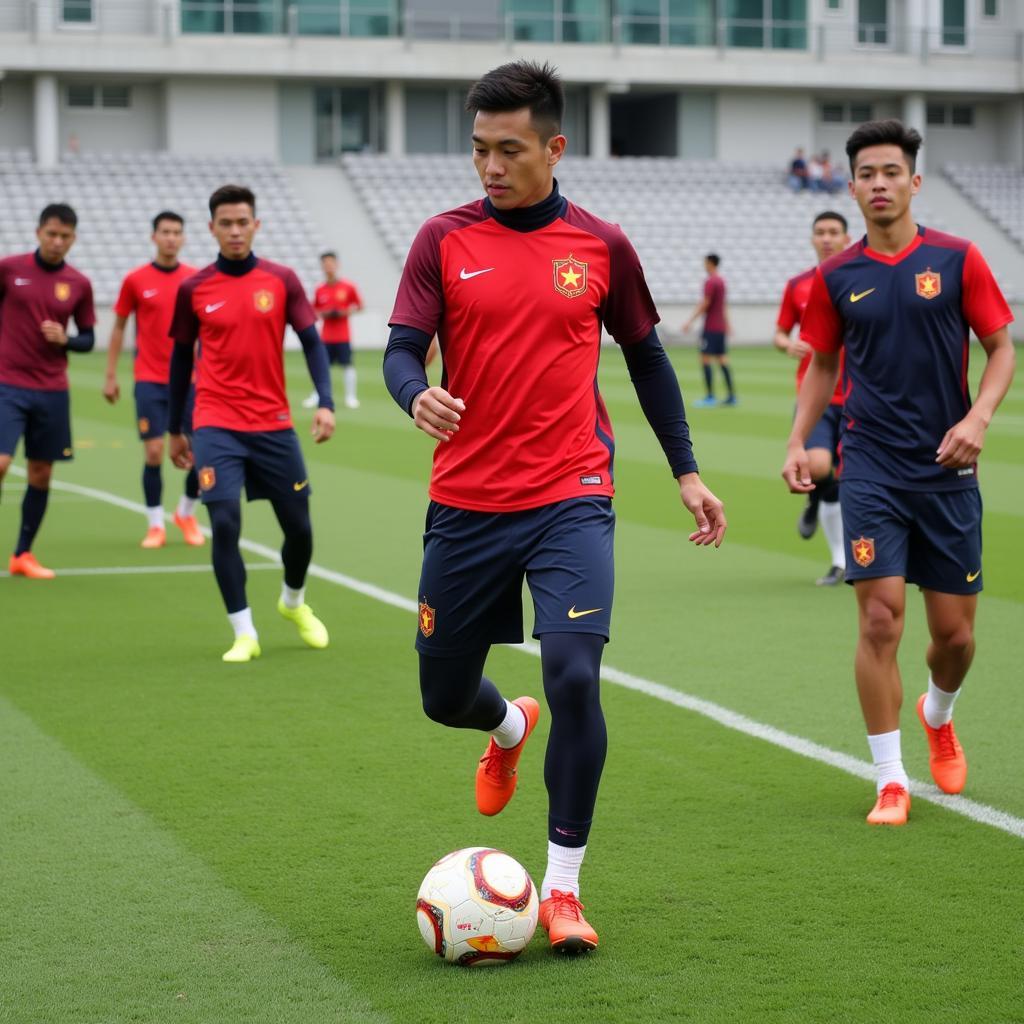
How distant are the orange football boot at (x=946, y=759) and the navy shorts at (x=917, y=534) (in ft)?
2.01

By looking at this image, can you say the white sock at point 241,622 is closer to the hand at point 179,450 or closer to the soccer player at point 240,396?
the soccer player at point 240,396

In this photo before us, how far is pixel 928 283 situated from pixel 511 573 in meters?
1.98

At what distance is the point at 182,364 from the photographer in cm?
→ 882

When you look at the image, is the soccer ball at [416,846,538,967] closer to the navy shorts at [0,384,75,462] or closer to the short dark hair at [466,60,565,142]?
the short dark hair at [466,60,565,142]

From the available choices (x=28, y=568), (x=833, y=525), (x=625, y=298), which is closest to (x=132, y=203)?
(x=28, y=568)

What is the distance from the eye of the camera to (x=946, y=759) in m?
6.30

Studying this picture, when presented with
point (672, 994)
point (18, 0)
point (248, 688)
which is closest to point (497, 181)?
point (672, 994)

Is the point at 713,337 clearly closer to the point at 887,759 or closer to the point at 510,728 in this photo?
→ the point at 887,759

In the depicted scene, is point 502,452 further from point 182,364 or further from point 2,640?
point 2,640

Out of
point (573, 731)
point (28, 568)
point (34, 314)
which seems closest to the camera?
point (573, 731)

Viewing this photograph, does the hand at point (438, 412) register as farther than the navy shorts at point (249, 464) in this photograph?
No

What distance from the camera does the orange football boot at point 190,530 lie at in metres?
13.3

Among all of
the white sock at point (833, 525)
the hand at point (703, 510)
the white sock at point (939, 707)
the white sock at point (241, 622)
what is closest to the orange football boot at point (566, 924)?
the hand at point (703, 510)

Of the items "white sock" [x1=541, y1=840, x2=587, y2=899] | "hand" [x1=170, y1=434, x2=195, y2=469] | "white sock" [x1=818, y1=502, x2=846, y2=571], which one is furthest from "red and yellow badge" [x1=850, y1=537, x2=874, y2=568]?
"white sock" [x1=818, y1=502, x2=846, y2=571]
